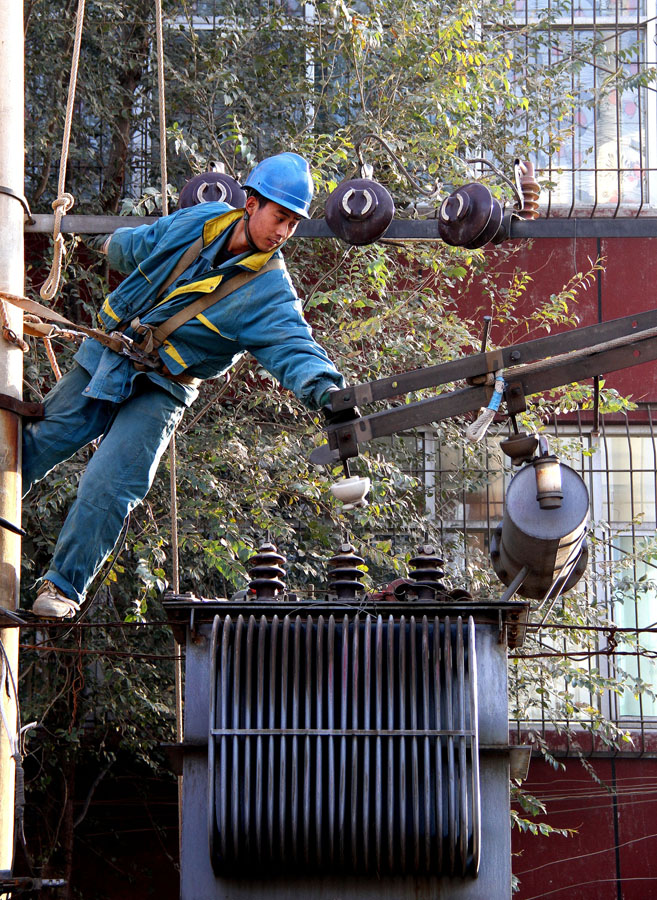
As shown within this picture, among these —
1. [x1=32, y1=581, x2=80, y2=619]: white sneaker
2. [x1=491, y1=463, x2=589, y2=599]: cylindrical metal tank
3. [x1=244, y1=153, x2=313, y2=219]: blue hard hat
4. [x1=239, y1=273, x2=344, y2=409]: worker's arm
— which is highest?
[x1=244, y1=153, x2=313, y2=219]: blue hard hat

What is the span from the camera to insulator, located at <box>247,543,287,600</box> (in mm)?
5621

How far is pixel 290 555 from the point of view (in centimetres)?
995

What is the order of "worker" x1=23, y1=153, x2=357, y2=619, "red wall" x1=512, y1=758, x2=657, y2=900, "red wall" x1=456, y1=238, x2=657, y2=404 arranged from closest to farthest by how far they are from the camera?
"worker" x1=23, y1=153, x2=357, y2=619
"red wall" x1=512, y1=758, x2=657, y2=900
"red wall" x1=456, y1=238, x2=657, y2=404

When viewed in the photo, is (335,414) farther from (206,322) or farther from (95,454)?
(95,454)

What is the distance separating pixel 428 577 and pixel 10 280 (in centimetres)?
222

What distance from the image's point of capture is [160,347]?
5461mm

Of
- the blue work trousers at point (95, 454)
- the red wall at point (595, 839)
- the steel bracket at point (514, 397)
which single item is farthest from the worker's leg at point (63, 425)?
the red wall at point (595, 839)

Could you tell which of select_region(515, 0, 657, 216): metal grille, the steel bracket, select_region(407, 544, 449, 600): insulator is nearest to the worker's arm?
the steel bracket

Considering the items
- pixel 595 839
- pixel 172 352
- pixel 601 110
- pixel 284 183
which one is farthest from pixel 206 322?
pixel 601 110

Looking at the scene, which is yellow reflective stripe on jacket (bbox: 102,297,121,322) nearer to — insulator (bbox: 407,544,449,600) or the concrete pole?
the concrete pole

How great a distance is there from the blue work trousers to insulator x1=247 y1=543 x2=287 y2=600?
1.96 ft

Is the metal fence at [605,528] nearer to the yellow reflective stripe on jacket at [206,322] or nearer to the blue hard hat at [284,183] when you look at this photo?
the yellow reflective stripe on jacket at [206,322]

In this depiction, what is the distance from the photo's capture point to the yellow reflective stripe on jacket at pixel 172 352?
5.45m

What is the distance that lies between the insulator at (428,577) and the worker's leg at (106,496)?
1.24m
